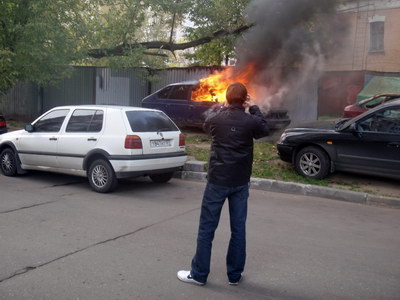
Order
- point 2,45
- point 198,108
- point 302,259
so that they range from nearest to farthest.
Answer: point 302,259 → point 2,45 → point 198,108

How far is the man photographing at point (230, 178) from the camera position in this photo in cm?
374

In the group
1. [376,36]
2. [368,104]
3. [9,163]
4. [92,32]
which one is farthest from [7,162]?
[376,36]

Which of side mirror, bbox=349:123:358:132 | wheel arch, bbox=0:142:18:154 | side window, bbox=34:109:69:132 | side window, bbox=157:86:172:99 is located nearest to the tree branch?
side window, bbox=157:86:172:99

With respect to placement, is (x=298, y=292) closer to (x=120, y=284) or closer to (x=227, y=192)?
(x=227, y=192)

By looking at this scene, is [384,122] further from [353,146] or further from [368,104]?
[368,104]

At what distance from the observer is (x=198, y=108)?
42.0 ft

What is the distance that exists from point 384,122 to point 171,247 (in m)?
4.85

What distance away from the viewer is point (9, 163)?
28.7 ft

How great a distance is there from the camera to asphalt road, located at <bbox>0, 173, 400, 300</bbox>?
3.71 m

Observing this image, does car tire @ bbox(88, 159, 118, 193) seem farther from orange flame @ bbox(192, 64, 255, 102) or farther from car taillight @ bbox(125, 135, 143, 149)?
orange flame @ bbox(192, 64, 255, 102)

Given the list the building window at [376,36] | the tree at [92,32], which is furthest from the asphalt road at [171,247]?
the building window at [376,36]

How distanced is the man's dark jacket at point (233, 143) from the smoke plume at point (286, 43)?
8317 millimetres

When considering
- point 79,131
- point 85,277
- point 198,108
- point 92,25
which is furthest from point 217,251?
point 92,25

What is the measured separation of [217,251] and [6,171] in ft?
19.4
